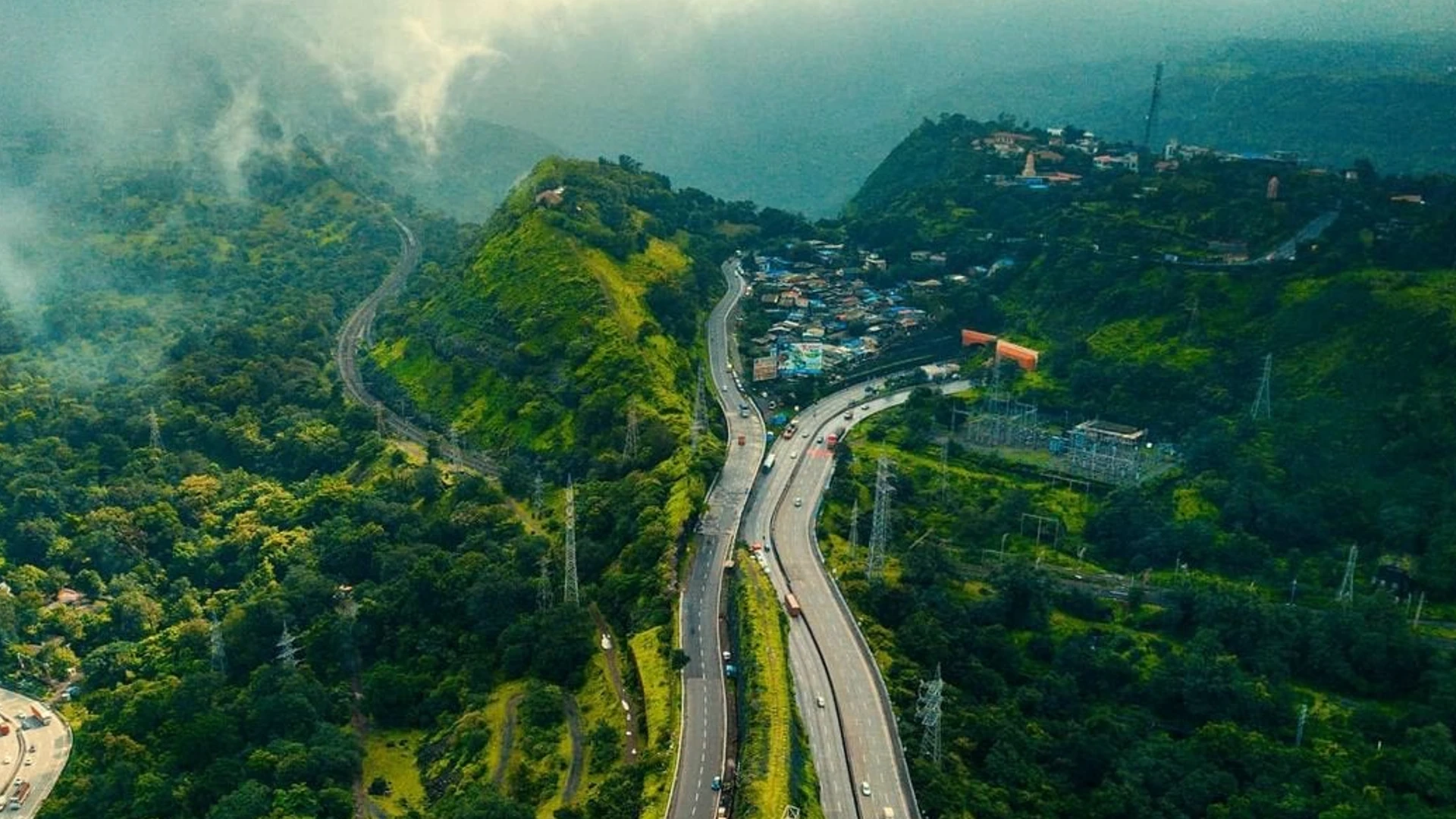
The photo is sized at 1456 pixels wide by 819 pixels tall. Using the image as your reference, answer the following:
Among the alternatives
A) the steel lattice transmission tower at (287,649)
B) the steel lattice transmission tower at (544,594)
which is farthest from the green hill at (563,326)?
the steel lattice transmission tower at (287,649)

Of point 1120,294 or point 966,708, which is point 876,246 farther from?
A: point 966,708

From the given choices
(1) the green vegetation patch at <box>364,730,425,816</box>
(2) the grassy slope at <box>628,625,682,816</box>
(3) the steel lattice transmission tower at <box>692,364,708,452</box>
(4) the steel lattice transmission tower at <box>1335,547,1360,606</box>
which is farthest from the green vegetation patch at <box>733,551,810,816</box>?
(4) the steel lattice transmission tower at <box>1335,547,1360,606</box>

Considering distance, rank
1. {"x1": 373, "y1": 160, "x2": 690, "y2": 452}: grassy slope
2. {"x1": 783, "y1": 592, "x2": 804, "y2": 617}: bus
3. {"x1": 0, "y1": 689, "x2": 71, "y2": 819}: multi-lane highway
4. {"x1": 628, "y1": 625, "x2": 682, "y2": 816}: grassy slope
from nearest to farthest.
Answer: {"x1": 628, "y1": 625, "x2": 682, "y2": 816}: grassy slope < {"x1": 0, "y1": 689, "x2": 71, "y2": 819}: multi-lane highway < {"x1": 783, "y1": 592, "x2": 804, "y2": 617}: bus < {"x1": 373, "y1": 160, "x2": 690, "y2": 452}: grassy slope

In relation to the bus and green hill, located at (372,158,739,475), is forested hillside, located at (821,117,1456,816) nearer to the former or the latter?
the bus

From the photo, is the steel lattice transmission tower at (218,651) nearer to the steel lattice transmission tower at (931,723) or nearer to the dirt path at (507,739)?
the dirt path at (507,739)

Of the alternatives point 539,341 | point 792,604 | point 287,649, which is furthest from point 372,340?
point 792,604

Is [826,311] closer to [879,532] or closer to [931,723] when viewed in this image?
[879,532]
